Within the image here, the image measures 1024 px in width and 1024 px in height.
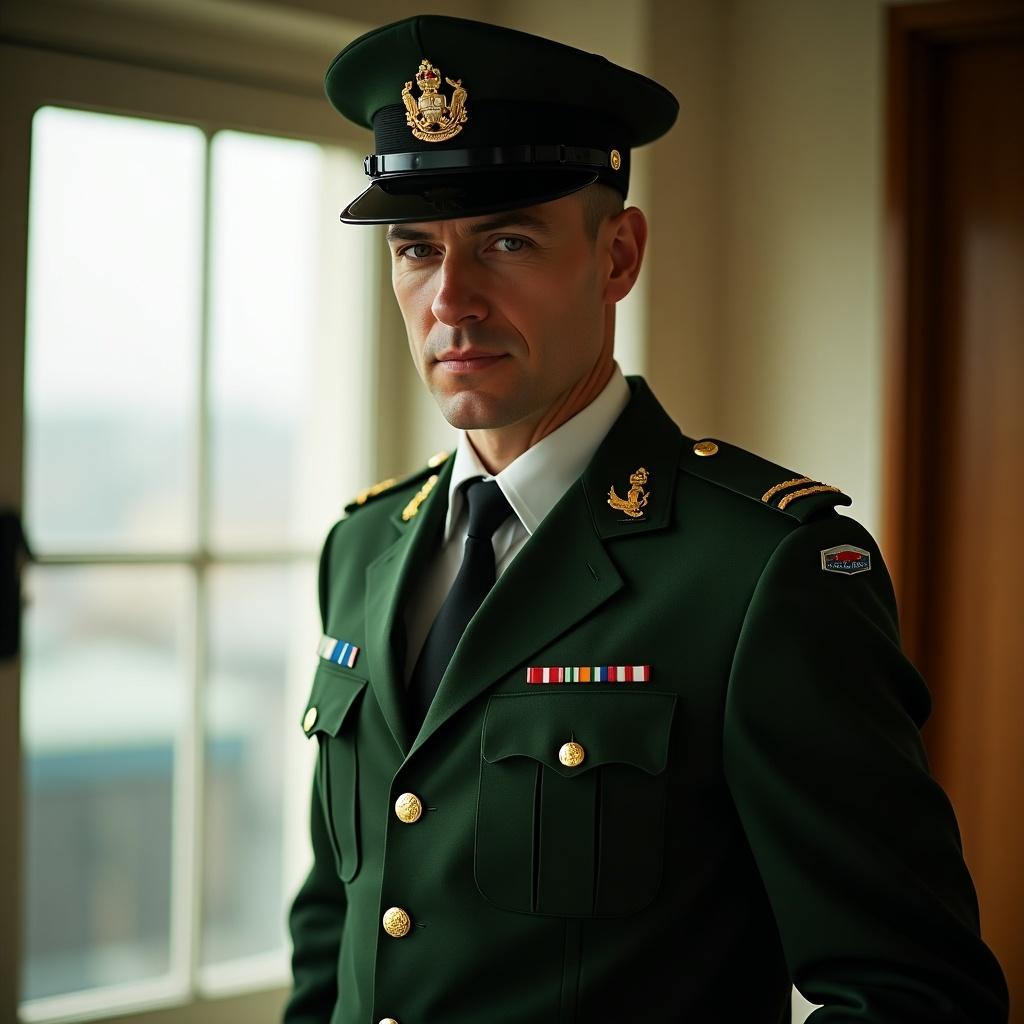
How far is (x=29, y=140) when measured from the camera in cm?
168

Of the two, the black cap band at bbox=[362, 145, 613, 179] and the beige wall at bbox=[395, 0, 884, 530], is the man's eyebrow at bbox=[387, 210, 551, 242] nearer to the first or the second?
the black cap band at bbox=[362, 145, 613, 179]

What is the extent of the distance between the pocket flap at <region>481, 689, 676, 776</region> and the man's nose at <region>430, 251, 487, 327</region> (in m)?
0.33

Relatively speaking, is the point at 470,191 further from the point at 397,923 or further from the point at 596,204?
the point at 397,923

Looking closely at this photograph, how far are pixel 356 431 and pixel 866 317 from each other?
0.88 metres

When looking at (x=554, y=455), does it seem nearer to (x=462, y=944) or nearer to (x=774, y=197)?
(x=462, y=944)

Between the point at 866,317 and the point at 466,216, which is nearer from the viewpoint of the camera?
the point at 466,216

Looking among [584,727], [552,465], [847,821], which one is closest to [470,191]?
[552,465]

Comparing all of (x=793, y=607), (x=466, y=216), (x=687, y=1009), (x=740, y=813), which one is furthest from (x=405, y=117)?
(x=687, y=1009)

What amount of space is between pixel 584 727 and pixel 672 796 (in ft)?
0.29

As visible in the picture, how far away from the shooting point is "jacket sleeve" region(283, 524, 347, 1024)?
1252 mm

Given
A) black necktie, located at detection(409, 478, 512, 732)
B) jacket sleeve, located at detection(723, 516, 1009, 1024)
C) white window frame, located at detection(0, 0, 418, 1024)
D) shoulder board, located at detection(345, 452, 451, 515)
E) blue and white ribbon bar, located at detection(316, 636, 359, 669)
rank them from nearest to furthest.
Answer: jacket sleeve, located at detection(723, 516, 1009, 1024)
black necktie, located at detection(409, 478, 512, 732)
blue and white ribbon bar, located at detection(316, 636, 359, 669)
shoulder board, located at detection(345, 452, 451, 515)
white window frame, located at detection(0, 0, 418, 1024)

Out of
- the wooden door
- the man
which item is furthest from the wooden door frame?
the man

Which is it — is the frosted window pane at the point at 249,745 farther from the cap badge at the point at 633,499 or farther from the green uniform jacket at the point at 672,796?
the cap badge at the point at 633,499

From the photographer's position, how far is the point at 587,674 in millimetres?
997
